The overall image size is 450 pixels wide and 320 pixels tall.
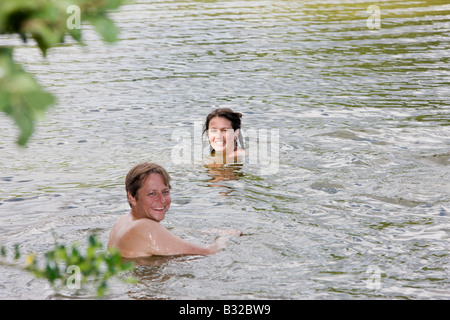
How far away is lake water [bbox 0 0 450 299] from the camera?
21.5 ft

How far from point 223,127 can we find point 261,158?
2.52 feet

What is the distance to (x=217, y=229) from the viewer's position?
306 inches

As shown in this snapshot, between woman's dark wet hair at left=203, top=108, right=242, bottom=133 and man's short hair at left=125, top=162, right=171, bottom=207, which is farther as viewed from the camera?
woman's dark wet hair at left=203, top=108, right=242, bottom=133

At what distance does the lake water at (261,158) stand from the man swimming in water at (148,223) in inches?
6.1

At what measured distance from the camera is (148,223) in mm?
6625

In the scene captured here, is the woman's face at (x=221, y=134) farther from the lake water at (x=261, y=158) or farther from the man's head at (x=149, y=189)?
the man's head at (x=149, y=189)

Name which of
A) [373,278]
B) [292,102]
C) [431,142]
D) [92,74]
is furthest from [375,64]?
[373,278]

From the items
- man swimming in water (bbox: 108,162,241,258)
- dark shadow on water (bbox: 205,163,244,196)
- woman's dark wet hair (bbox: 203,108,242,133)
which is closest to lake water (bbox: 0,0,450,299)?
dark shadow on water (bbox: 205,163,244,196)

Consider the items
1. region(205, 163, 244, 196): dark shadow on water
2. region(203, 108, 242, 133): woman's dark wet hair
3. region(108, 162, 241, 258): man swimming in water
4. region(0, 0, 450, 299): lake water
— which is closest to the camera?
region(0, 0, 450, 299): lake water

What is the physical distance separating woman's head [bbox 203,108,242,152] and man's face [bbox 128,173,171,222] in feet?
12.8

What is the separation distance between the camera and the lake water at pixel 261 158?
21.5 ft

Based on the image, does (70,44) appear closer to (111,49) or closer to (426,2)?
(111,49)

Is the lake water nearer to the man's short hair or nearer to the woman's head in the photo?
the woman's head

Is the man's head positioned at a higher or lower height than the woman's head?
lower
